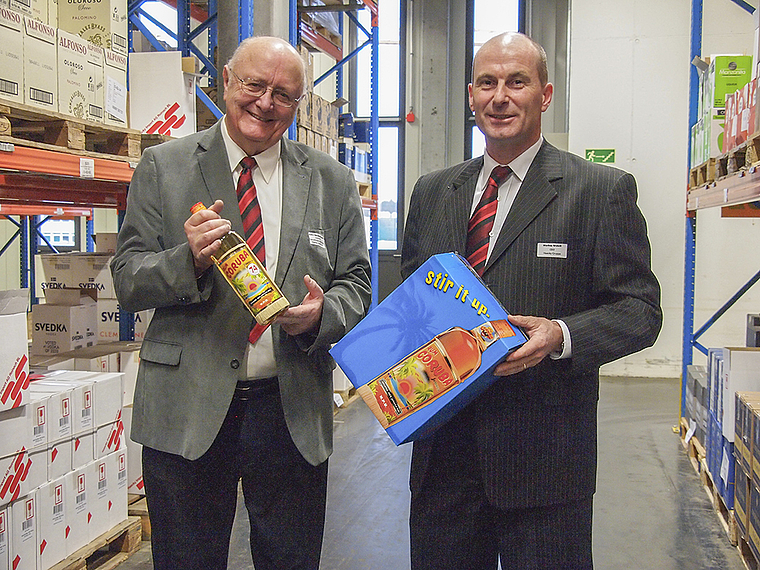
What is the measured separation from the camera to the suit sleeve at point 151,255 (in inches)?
67.6

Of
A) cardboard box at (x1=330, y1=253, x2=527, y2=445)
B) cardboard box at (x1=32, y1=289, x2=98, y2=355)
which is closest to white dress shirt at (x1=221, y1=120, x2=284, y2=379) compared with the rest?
cardboard box at (x1=330, y1=253, x2=527, y2=445)

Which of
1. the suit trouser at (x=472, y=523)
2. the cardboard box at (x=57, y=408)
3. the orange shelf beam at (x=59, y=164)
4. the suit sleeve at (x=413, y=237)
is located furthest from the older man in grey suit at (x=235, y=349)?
the cardboard box at (x=57, y=408)

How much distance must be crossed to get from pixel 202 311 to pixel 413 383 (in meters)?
0.61

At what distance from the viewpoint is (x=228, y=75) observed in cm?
190

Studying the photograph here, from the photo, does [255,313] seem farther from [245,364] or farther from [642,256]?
[642,256]

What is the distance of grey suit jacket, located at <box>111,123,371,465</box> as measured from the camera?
70.7 inches

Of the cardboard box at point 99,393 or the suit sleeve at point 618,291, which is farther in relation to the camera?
the cardboard box at point 99,393

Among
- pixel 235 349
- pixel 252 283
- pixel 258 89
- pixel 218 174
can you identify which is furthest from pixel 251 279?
pixel 258 89

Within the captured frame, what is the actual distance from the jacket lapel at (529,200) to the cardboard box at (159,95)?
257cm

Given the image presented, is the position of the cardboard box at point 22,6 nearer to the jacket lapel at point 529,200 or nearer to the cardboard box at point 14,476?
the cardboard box at point 14,476

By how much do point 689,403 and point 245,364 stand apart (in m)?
4.49

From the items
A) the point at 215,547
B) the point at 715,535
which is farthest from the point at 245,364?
the point at 715,535

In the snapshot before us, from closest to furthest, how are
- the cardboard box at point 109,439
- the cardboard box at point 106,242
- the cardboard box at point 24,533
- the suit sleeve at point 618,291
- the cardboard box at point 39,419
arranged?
the suit sleeve at point 618,291 → the cardboard box at point 24,533 → the cardboard box at point 39,419 → the cardboard box at point 109,439 → the cardboard box at point 106,242

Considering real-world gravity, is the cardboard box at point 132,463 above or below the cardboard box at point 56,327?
below
